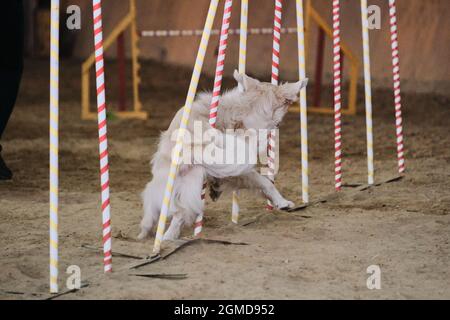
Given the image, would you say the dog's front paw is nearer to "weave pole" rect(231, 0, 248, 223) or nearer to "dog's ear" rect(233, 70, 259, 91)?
"weave pole" rect(231, 0, 248, 223)

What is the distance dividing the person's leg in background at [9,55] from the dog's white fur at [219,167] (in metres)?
2.32

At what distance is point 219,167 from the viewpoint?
5.55 metres

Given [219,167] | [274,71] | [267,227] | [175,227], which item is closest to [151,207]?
[175,227]

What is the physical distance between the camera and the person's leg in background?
7336 millimetres

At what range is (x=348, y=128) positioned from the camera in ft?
33.9

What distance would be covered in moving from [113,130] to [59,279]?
235 inches

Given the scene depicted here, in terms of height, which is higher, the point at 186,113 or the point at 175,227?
the point at 186,113

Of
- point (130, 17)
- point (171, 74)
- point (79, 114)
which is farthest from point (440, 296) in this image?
point (171, 74)

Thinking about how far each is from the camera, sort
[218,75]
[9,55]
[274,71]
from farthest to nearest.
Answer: [9,55], [274,71], [218,75]

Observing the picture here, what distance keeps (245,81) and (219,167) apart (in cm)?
67

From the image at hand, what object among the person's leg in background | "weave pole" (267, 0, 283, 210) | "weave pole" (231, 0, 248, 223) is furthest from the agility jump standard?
the person's leg in background

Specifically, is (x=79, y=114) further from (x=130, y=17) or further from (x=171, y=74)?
(x=171, y=74)

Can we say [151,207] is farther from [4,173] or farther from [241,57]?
[4,173]

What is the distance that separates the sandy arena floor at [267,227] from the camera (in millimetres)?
4480
